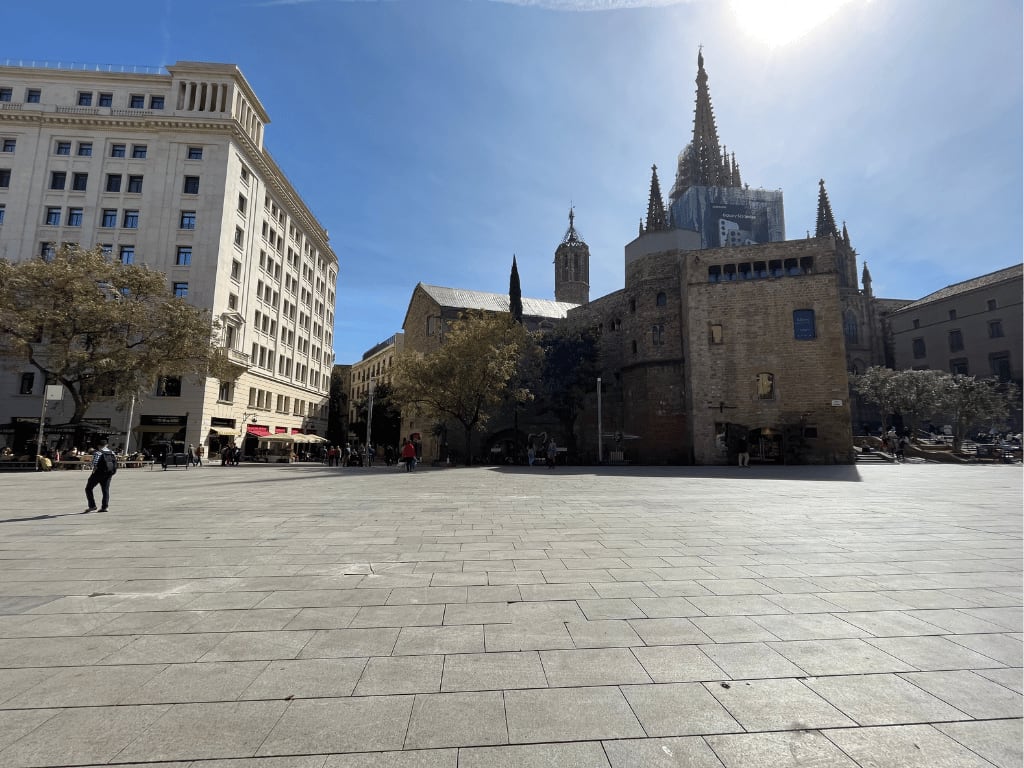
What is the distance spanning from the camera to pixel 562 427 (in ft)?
145

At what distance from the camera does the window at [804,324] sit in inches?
1238

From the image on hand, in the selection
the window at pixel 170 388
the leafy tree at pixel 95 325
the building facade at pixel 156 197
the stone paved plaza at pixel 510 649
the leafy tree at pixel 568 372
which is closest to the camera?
the stone paved plaza at pixel 510 649

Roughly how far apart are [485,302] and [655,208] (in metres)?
25.1

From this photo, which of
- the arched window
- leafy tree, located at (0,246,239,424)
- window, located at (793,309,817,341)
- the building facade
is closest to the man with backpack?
leafy tree, located at (0,246,239,424)

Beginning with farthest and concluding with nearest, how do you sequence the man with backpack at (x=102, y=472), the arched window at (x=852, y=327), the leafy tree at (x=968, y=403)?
the arched window at (x=852, y=327), the leafy tree at (x=968, y=403), the man with backpack at (x=102, y=472)

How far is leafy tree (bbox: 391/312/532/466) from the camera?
28.7 m

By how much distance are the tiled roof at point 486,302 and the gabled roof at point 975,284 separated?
A: 45.3 metres

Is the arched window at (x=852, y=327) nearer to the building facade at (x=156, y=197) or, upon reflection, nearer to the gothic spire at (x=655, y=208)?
the gothic spire at (x=655, y=208)

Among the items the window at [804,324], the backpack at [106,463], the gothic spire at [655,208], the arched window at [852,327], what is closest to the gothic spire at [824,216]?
the arched window at [852,327]

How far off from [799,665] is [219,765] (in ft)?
10.5

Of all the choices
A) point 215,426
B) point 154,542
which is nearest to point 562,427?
point 215,426

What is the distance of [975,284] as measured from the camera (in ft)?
189

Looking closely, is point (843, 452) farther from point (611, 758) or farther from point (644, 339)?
point (611, 758)

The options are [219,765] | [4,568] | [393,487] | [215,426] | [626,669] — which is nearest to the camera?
[219,765]
